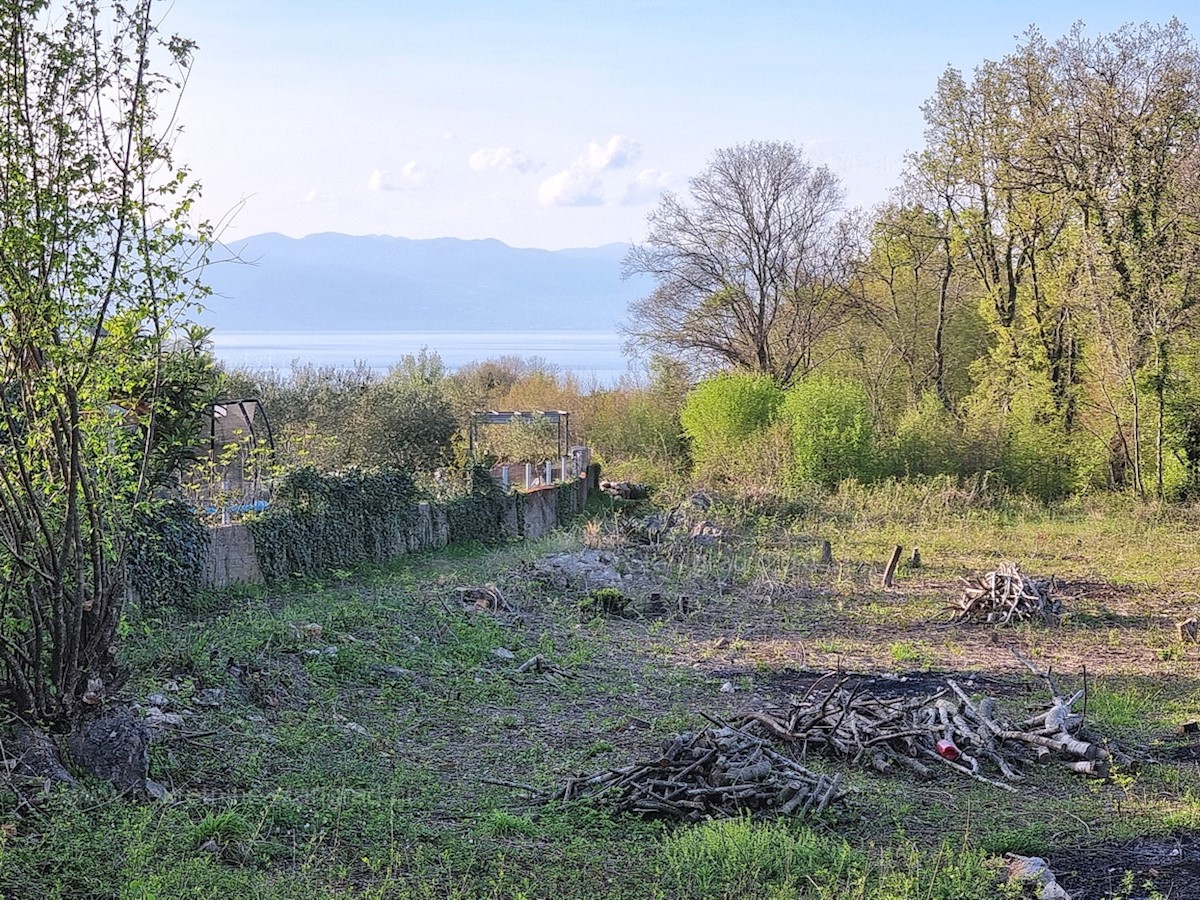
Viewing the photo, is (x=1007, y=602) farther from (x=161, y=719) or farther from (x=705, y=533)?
(x=161, y=719)

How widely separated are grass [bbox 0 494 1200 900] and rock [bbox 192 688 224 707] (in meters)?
0.04

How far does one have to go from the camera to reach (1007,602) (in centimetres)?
1113

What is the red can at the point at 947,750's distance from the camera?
636cm

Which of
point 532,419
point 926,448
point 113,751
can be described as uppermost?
point 532,419

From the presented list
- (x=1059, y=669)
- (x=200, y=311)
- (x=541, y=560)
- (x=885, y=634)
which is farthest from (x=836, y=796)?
(x=541, y=560)

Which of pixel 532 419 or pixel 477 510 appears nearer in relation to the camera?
pixel 477 510

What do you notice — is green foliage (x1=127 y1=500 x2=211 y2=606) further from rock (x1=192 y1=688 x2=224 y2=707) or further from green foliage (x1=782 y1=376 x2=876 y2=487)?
green foliage (x1=782 y1=376 x2=876 y2=487)

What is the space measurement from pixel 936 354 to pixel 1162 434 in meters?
6.51

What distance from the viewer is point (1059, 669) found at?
9.13 m

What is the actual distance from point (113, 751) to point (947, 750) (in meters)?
4.49

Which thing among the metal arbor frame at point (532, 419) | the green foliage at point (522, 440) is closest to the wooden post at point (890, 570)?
the metal arbor frame at point (532, 419)

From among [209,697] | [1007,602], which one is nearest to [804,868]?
[209,697]

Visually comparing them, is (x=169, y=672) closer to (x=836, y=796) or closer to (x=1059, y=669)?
(x=836, y=796)

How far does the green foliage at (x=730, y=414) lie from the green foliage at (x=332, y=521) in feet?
36.1
